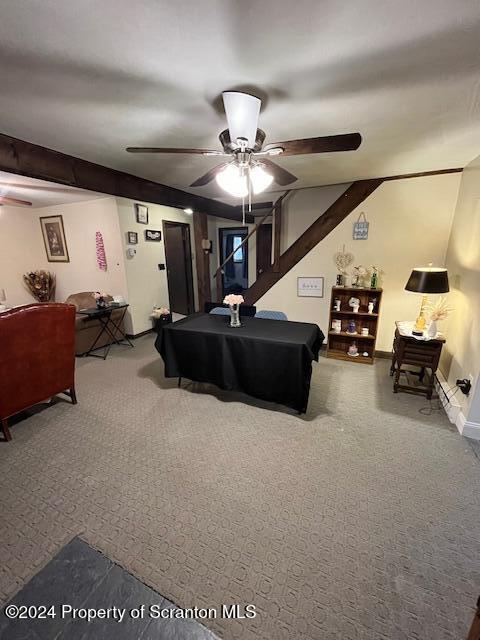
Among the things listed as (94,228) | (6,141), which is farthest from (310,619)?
(94,228)

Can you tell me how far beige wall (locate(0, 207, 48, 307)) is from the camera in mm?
4864

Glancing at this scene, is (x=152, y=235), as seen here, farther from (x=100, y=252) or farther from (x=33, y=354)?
(x=33, y=354)

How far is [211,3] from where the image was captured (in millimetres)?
1039

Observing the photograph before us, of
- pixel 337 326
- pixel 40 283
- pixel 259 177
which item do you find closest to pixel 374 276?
pixel 337 326

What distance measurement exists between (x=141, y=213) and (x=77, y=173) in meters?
1.54

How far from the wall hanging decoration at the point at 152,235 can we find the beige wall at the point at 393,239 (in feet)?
7.64

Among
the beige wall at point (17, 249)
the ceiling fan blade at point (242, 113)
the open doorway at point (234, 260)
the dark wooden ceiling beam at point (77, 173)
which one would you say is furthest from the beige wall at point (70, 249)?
the open doorway at point (234, 260)

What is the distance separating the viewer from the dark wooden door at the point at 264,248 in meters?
5.98

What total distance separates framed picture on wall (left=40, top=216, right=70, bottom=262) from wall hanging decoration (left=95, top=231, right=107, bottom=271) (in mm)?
882

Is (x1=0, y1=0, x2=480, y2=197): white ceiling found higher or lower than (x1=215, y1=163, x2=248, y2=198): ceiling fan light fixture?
higher

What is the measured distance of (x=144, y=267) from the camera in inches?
179

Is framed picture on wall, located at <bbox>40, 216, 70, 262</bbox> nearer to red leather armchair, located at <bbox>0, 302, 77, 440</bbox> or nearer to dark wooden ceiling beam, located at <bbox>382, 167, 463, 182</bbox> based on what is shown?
red leather armchair, located at <bbox>0, 302, 77, 440</bbox>

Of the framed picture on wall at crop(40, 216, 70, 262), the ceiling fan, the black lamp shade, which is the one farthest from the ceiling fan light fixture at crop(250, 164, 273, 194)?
the framed picture on wall at crop(40, 216, 70, 262)

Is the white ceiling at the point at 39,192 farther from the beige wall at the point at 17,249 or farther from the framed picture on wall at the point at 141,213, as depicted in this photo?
the beige wall at the point at 17,249
